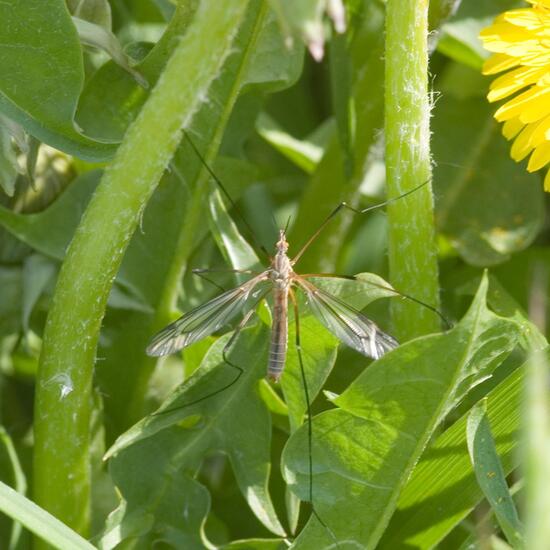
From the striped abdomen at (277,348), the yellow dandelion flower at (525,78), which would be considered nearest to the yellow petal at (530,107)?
the yellow dandelion flower at (525,78)

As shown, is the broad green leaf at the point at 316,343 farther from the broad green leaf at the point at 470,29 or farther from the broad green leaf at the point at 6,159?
the broad green leaf at the point at 470,29

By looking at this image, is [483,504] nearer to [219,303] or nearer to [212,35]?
[219,303]

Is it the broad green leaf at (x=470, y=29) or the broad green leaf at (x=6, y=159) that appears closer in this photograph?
the broad green leaf at (x=6, y=159)

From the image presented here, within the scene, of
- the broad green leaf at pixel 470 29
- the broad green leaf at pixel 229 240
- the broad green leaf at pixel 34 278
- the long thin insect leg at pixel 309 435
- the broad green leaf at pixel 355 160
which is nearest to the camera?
the long thin insect leg at pixel 309 435

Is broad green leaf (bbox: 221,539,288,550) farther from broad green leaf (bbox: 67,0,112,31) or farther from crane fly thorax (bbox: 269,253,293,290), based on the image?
broad green leaf (bbox: 67,0,112,31)

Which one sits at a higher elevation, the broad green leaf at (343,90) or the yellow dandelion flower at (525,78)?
the yellow dandelion flower at (525,78)

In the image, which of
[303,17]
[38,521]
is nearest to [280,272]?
[38,521]

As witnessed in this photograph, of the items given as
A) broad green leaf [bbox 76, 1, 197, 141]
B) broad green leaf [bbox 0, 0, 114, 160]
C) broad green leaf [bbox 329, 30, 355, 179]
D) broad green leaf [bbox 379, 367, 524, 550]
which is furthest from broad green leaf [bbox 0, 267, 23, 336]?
broad green leaf [bbox 379, 367, 524, 550]

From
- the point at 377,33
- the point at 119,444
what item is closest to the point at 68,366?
the point at 119,444
